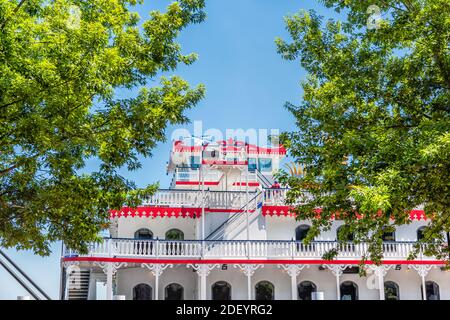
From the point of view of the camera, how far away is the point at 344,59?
14789mm

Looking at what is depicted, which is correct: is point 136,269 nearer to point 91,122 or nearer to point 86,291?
point 86,291

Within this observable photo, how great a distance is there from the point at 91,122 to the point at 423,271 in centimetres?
2180

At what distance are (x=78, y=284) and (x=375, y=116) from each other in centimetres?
2234

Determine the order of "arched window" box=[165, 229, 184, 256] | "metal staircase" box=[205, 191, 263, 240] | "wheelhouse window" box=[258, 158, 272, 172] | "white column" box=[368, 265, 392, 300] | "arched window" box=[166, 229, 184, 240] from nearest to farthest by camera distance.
Answer: 1. "arched window" box=[165, 229, 184, 256]
2. "white column" box=[368, 265, 392, 300]
3. "metal staircase" box=[205, 191, 263, 240]
4. "arched window" box=[166, 229, 184, 240]
5. "wheelhouse window" box=[258, 158, 272, 172]

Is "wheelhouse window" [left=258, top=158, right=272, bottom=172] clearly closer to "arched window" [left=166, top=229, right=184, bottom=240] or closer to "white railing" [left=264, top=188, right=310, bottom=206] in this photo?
"white railing" [left=264, top=188, right=310, bottom=206]

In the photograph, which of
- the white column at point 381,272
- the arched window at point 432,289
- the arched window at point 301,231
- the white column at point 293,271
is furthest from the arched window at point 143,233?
the arched window at point 432,289

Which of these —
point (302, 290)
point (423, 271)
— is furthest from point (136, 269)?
point (423, 271)

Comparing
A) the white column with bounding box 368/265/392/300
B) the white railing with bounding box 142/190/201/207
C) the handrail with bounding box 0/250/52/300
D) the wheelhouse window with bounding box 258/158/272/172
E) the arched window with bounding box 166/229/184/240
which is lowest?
the handrail with bounding box 0/250/52/300

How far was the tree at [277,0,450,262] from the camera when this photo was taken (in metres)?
11.3

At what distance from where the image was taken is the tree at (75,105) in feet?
34.6

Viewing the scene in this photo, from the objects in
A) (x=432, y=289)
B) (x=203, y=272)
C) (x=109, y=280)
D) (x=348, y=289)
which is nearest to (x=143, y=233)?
(x=109, y=280)

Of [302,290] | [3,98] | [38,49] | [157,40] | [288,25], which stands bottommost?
[302,290]

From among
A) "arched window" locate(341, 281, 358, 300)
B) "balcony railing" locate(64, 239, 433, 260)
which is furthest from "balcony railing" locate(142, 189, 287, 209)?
"arched window" locate(341, 281, 358, 300)

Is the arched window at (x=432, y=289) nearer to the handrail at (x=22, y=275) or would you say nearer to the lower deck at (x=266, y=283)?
the lower deck at (x=266, y=283)
